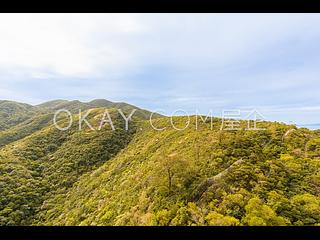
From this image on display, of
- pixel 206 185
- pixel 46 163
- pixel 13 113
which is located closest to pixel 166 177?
pixel 206 185

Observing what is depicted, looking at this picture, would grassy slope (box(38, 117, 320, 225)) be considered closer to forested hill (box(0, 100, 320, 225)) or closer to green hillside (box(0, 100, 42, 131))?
forested hill (box(0, 100, 320, 225))

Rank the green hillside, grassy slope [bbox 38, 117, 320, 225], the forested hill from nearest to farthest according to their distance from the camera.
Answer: grassy slope [bbox 38, 117, 320, 225] < the forested hill < the green hillside

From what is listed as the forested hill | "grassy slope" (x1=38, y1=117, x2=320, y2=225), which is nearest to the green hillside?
the forested hill

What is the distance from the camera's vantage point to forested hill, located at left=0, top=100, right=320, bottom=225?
4695mm

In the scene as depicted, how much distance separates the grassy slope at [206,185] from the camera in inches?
178

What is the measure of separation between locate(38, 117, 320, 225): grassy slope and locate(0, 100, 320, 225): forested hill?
20 mm

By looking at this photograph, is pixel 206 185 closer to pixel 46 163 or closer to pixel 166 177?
pixel 166 177

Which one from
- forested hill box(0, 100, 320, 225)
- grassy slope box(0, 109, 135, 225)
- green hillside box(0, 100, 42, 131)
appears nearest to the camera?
forested hill box(0, 100, 320, 225)

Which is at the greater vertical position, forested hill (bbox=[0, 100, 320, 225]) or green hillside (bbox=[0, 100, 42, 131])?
green hillside (bbox=[0, 100, 42, 131])

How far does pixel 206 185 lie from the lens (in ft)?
17.7

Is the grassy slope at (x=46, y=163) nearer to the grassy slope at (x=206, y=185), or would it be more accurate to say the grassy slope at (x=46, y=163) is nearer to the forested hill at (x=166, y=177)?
the forested hill at (x=166, y=177)
